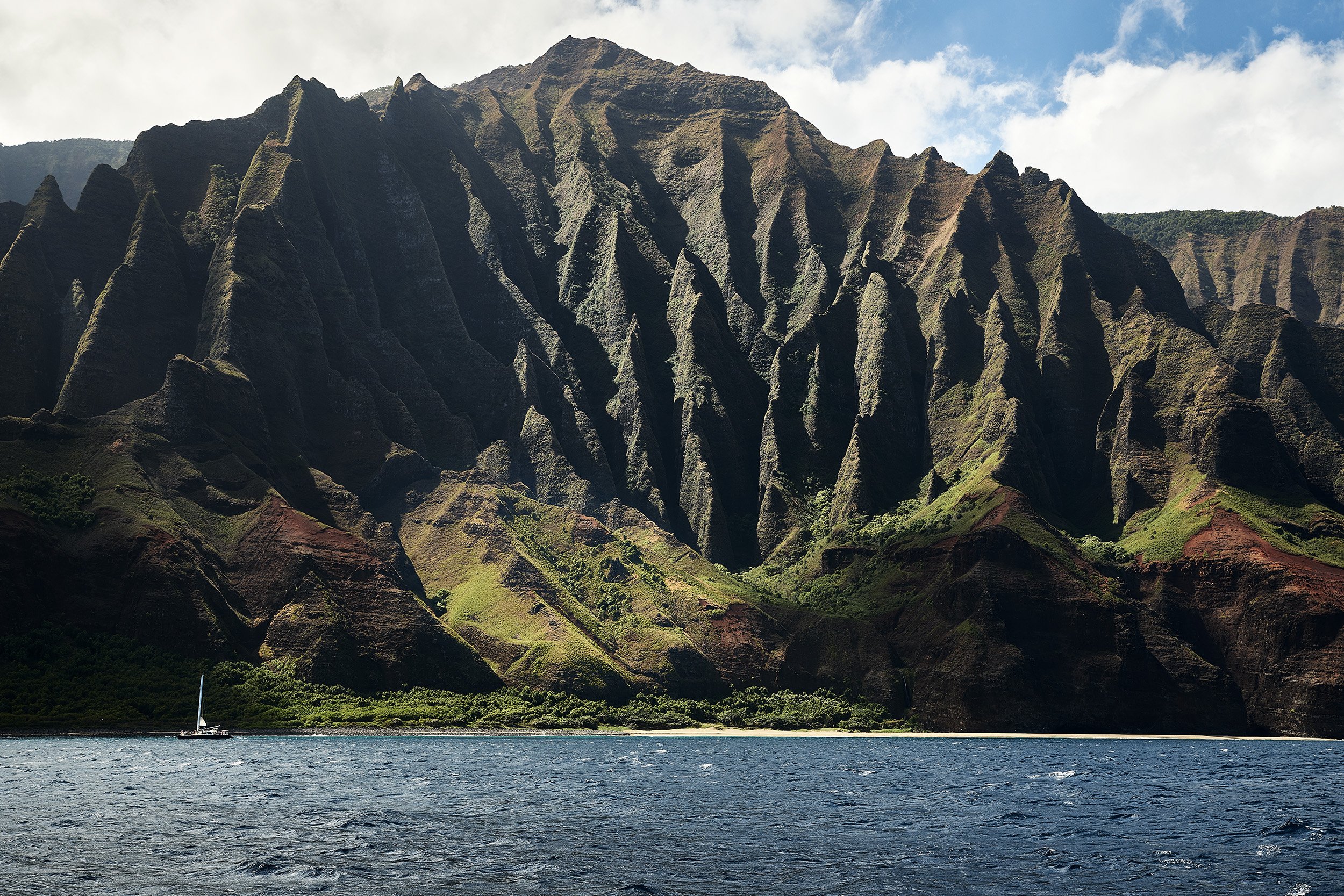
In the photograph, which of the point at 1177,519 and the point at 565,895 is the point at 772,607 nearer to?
the point at 1177,519

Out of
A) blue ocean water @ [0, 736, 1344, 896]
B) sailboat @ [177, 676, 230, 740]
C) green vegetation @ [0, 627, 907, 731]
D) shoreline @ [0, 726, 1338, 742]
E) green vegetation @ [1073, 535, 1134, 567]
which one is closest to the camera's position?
blue ocean water @ [0, 736, 1344, 896]

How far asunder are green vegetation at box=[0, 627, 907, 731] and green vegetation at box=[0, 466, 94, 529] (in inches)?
715

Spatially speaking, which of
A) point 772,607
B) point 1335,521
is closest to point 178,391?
point 772,607


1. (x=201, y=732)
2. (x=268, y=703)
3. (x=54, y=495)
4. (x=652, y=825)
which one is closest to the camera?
(x=652, y=825)

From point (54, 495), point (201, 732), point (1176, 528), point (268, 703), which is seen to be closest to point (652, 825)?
point (201, 732)

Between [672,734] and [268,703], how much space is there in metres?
55.7

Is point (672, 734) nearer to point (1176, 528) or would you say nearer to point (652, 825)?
point (1176, 528)

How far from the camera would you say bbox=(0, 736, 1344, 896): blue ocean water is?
48.1 metres

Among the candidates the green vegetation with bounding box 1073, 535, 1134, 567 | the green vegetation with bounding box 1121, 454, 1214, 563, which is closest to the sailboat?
the green vegetation with bounding box 1073, 535, 1134, 567

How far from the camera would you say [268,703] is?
148 metres

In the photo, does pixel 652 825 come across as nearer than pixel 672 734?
Yes

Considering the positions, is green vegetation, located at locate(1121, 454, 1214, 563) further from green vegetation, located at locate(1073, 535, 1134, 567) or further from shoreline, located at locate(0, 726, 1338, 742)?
shoreline, located at locate(0, 726, 1338, 742)

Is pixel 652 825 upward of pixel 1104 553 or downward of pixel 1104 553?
downward

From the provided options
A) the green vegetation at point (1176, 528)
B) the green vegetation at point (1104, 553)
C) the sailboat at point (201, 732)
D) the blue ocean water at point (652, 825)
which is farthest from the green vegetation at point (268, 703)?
the green vegetation at point (1176, 528)
